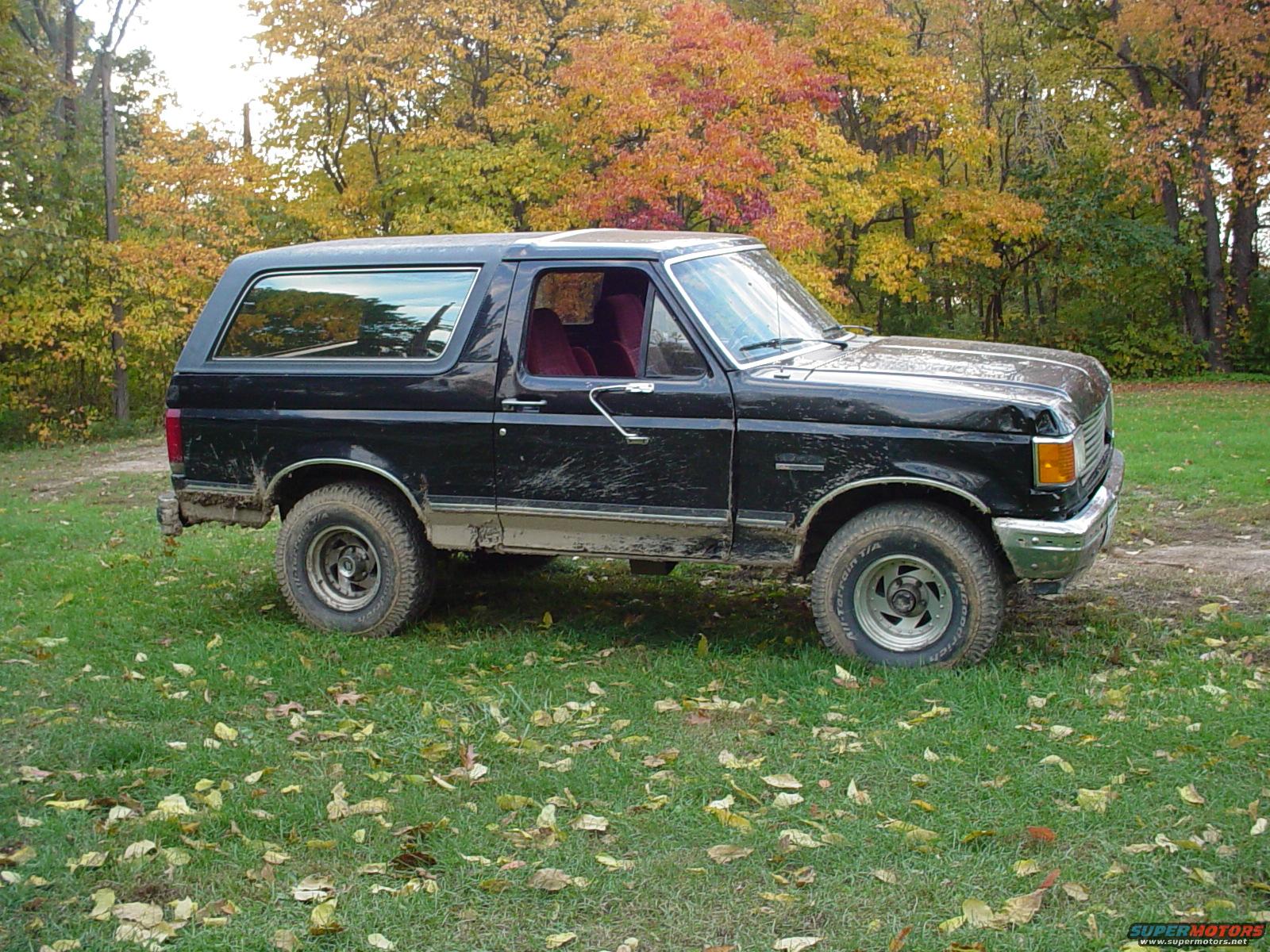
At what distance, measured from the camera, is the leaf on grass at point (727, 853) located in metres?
4.18

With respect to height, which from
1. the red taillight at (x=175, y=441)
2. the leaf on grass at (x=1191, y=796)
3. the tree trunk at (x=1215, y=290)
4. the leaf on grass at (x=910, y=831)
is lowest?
the leaf on grass at (x=910, y=831)

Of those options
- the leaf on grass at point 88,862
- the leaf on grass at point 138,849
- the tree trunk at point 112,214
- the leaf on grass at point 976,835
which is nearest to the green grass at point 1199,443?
the leaf on grass at point 976,835

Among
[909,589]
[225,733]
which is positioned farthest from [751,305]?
[225,733]

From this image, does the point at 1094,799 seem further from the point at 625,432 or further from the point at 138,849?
the point at 138,849

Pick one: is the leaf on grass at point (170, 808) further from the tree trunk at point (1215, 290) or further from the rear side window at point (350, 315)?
the tree trunk at point (1215, 290)

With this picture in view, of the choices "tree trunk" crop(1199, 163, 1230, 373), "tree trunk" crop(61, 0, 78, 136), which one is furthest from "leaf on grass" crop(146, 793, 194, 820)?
Result: "tree trunk" crop(1199, 163, 1230, 373)

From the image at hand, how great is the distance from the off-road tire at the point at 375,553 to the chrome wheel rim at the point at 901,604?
2.42 meters

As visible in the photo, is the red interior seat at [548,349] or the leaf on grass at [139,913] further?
the red interior seat at [548,349]

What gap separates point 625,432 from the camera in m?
6.38

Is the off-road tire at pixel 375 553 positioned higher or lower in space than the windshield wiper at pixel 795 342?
lower

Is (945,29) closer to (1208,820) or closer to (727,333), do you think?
(727,333)

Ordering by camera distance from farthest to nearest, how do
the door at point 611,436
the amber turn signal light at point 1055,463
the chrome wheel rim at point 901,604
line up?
the door at point 611,436, the chrome wheel rim at point 901,604, the amber turn signal light at point 1055,463

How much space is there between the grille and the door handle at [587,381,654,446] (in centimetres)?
203

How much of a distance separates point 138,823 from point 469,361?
116 inches
